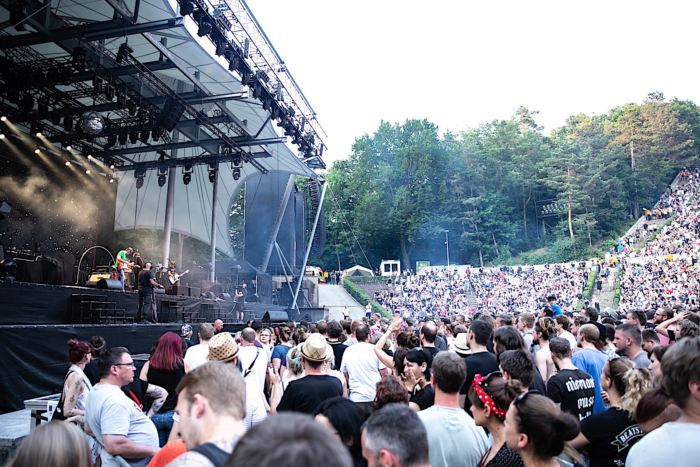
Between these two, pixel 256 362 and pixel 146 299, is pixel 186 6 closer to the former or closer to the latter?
pixel 146 299

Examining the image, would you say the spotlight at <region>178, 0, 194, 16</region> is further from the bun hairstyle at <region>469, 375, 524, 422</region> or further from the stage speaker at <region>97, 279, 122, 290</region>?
the bun hairstyle at <region>469, 375, 524, 422</region>

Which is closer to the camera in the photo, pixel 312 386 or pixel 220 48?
pixel 312 386

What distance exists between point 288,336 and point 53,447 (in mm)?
5785

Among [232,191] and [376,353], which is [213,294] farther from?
[376,353]

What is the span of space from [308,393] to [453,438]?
112cm

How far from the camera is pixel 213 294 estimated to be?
20.3m

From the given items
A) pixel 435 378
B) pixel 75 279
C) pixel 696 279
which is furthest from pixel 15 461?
pixel 696 279

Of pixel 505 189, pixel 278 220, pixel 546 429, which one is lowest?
pixel 546 429

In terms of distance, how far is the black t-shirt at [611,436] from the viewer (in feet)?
9.45

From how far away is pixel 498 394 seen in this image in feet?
9.07

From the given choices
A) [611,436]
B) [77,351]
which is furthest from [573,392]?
[77,351]

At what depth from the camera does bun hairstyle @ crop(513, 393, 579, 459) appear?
2201 mm

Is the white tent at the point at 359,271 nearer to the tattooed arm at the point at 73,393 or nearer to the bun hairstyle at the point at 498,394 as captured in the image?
the tattooed arm at the point at 73,393

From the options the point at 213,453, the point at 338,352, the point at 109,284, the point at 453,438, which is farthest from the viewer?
the point at 109,284
